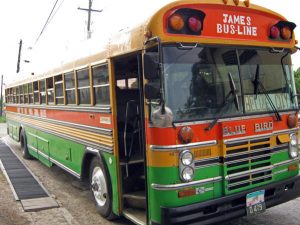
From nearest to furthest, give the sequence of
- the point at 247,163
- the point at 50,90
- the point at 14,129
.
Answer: the point at 247,163 → the point at 50,90 → the point at 14,129

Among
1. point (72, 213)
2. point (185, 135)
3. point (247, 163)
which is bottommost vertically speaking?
point (72, 213)

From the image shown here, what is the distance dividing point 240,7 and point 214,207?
7.38 ft

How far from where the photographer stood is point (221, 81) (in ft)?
14.1

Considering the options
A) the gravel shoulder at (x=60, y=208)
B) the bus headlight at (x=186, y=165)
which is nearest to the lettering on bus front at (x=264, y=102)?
the bus headlight at (x=186, y=165)

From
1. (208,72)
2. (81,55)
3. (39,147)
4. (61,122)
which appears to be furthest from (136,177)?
(39,147)

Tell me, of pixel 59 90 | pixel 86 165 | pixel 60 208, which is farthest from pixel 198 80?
pixel 59 90

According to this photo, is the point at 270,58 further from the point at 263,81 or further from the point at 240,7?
the point at 240,7

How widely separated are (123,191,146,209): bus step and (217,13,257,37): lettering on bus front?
2.10m

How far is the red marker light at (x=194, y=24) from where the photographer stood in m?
4.07

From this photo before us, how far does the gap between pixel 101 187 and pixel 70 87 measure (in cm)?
188

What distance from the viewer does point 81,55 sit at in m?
6.09

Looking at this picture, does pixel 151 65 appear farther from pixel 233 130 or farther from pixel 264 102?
pixel 264 102

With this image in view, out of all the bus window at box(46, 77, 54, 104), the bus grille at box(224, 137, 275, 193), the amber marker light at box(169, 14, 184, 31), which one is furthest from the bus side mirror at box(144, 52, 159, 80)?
the bus window at box(46, 77, 54, 104)

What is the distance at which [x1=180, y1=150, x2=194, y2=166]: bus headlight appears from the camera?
156 inches
